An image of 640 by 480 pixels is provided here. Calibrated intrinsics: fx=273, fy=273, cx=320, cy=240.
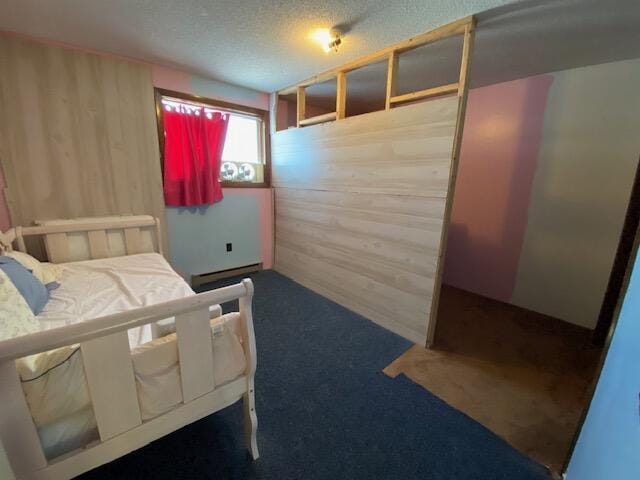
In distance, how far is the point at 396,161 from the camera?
2.07 metres

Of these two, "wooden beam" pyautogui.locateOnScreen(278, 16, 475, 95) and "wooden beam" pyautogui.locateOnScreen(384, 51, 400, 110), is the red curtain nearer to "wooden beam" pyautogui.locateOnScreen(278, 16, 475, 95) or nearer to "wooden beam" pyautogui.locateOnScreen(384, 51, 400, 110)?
"wooden beam" pyautogui.locateOnScreen(278, 16, 475, 95)

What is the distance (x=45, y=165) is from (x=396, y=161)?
274cm

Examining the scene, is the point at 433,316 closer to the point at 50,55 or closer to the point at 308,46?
the point at 308,46

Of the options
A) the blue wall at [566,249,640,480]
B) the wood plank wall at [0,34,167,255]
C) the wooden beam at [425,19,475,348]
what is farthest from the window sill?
the blue wall at [566,249,640,480]

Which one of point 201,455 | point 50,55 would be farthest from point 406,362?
point 50,55

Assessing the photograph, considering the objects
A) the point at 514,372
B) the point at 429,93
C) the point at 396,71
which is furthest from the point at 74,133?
the point at 514,372

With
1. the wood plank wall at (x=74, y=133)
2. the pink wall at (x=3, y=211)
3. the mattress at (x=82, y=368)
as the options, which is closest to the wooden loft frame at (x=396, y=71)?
the wood plank wall at (x=74, y=133)

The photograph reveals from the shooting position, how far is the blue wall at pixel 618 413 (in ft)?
2.54

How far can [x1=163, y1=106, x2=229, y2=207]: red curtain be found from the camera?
2658 millimetres

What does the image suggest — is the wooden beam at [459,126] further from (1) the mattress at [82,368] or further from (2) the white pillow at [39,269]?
(2) the white pillow at [39,269]

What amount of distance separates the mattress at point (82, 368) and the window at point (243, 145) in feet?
6.16

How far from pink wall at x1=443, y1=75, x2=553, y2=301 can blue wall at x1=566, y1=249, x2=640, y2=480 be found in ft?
6.45

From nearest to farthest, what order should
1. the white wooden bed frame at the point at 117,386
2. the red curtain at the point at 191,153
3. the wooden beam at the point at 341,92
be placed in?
1. the white wooden bed frame at the point at 117,386
2. the wooden beam at the point at 341,92
3. the red curtain at the point at 191,153

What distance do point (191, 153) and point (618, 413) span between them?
10.6ft
